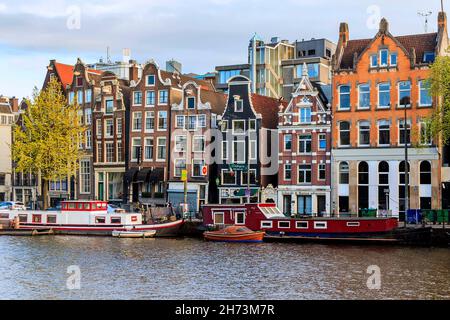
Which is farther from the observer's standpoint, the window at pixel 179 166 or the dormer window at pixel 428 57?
the window at pixel 179 166

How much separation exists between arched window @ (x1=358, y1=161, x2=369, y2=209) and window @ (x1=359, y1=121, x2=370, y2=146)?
1.91 metres

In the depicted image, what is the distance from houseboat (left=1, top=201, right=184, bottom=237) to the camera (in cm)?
6938

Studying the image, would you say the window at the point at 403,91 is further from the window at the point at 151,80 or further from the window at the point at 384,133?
the window at the point at 151,80

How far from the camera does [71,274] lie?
148ft

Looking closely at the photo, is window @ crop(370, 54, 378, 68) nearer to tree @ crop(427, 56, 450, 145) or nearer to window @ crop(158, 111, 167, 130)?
tree @ crop(427, 56, 450, 145)

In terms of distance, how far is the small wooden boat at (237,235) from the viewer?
63688mm

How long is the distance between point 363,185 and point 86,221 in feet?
85.0

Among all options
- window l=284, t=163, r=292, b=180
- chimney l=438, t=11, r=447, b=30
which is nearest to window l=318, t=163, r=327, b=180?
window l=284, t=163, r=292, b=180

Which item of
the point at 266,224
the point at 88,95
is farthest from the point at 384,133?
the point at 88,95

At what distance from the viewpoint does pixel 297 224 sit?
64875 millimetres

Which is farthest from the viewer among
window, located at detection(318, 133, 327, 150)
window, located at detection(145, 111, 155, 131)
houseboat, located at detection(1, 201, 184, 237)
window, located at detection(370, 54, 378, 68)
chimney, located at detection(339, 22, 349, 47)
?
window, located at detection(145, 111, 155, 131)

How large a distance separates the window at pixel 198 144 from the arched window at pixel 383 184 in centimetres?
1942

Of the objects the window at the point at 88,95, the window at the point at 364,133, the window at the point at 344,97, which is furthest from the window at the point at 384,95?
the window at the point at 88,95
